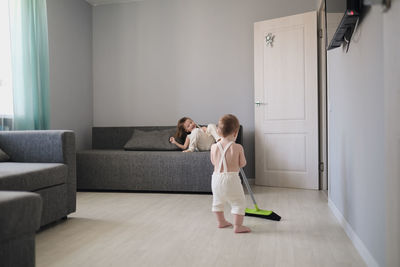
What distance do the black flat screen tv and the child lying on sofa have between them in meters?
1.72

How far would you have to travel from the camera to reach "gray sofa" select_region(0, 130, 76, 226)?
203 cm

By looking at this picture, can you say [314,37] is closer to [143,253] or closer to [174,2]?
[174,2]

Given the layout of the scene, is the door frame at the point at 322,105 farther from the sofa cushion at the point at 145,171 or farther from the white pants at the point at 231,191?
the white pants at the point at 231,191

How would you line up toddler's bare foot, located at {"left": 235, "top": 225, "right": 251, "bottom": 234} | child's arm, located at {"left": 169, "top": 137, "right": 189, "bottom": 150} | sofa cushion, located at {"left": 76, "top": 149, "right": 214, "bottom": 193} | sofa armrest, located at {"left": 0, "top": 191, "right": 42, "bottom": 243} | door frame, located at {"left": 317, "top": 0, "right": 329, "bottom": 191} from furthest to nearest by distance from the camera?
child's arm, located at {"left": 169, "top": 137, "right": 189, "bottom": 150}, door frame, located at {"left": 317, "top": 0, "right": 329, "bottom": 191}, sofa cushion, located at {"left": 76, "top": 149, "right": 214, "bottom": 193}, toddler's bare foot, located at {"left": 235, "top": 225, "right": 251, "bottom": 234}, sofa armrest, located at {"left": 0, "top": 191, "right": 42, "bottom": 243}

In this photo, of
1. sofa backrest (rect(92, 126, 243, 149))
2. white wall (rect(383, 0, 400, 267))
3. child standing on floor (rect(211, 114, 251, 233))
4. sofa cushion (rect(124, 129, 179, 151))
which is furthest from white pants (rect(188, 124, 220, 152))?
white wall (rect(383, 0, 400, 267))

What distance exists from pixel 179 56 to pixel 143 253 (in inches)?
126

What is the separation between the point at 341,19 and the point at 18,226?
1.77 meters

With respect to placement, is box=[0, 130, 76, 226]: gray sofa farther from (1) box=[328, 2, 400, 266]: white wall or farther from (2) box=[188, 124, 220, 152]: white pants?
(1) box=[328, 2, 400, 266]: white wall

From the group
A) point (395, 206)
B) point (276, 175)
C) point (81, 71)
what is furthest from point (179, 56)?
point (395, 206)

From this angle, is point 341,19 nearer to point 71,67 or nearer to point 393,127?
point 393,127

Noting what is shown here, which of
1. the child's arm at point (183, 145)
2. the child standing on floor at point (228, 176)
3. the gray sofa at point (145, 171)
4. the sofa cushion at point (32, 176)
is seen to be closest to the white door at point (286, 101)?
the gray sofa at point (145, 171)

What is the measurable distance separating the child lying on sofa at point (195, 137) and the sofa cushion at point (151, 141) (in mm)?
97

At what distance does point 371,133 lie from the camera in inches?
57.9

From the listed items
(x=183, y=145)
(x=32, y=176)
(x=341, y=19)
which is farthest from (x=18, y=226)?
(x=183, y=145)
